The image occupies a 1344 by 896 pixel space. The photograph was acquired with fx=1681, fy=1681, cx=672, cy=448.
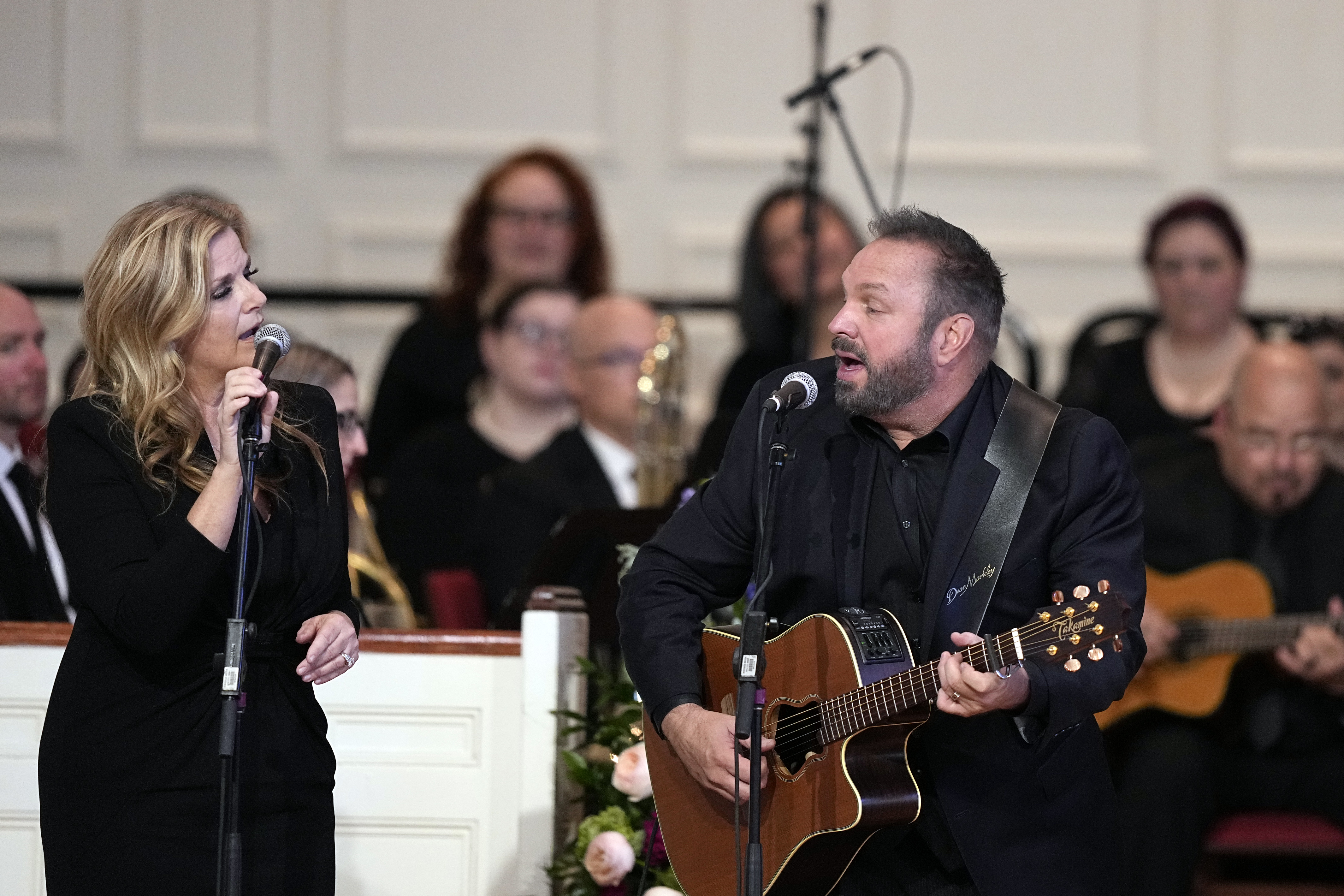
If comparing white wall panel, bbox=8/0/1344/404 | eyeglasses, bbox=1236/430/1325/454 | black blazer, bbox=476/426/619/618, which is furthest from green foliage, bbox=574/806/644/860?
white wall panel, bbox=8/0/1344/404

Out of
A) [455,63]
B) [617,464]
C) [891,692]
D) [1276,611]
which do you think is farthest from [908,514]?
[455,63]

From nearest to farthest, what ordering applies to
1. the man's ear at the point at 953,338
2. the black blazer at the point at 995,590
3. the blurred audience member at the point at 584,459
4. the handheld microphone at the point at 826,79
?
the black blazer at the point at 995,590 → the man's ear at the point at 953,338 → the handheld microphone at the point at 826,79 → the blurred audience member at the point at 584,459

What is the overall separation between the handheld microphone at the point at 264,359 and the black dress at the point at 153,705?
8.0 inches

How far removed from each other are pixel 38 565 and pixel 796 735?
225 centimetres

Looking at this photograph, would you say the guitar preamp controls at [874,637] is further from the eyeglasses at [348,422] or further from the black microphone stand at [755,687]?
the eyeglasses at [348,422]

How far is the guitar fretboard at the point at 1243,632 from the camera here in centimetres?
498

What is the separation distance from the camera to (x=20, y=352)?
4.65m

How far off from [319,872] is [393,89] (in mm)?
5349

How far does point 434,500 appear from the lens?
19.5 ft

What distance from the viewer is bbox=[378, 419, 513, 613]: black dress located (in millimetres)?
5828

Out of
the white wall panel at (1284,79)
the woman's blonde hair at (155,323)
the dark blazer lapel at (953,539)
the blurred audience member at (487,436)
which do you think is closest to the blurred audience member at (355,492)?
the blurred audience member at (487,436)

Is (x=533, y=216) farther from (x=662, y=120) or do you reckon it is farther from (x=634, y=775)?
(x=634, y=775)

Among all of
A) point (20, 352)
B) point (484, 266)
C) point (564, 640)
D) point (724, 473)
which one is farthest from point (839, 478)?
point (484, 266)

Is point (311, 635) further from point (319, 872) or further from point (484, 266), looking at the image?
point (484, 266)
